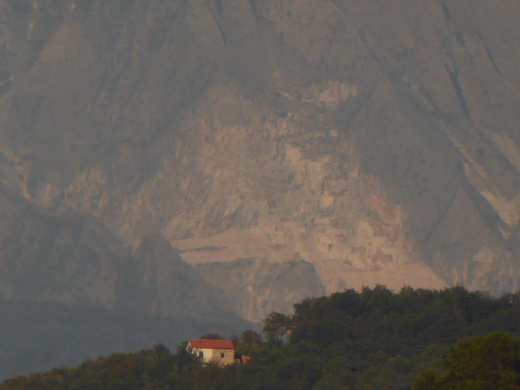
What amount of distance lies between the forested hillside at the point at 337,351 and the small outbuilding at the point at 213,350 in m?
0.73

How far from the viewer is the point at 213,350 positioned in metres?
74.4

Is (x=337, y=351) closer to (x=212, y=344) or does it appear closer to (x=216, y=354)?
(x=216, y=354)

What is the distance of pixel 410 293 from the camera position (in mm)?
84625

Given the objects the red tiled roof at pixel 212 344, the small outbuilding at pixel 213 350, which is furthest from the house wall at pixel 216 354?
the red tiled roof at pixel 212 344

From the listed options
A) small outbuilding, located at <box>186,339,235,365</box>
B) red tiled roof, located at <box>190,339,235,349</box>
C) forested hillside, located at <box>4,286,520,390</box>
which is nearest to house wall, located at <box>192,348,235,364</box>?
small outbuilding, located at <box>186,339,235,365</box>

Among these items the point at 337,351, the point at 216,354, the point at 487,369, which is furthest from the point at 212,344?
the point at 487,369

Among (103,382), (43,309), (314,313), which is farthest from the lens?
(43,309)

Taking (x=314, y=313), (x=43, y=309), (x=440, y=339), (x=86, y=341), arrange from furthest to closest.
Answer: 1. (x=43, y=309)
2. (x=86, y=341)
3. (x=314, y=313)
4. (x=440, y=339)

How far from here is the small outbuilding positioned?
241 feet

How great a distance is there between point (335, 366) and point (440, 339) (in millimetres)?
5748

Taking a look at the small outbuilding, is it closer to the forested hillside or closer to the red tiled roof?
the red tiled roof

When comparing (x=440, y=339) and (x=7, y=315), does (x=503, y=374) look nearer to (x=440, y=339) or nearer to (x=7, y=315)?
(x=440, y=339)

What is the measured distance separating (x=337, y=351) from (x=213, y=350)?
6.04 metres

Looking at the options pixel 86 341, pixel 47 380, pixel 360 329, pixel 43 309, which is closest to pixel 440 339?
pixel 360 329
